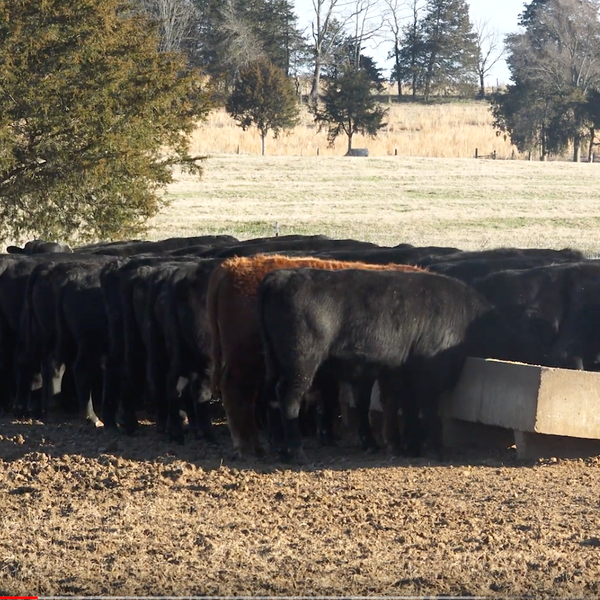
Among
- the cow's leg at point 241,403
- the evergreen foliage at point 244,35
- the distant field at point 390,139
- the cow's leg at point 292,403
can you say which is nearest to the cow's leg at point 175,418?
the cow's leg at point 241,403

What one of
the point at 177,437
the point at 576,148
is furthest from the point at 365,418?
the point at 576,148

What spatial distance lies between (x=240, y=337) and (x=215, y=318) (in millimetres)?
276

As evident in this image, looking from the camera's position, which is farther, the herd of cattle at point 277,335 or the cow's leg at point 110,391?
the cow's leg at point 110,391

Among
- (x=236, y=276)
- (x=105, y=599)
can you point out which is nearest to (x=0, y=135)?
(x=236, y=276)

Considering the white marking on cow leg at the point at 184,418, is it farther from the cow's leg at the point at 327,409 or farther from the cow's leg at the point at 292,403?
the cow's leg at the point at 292,403

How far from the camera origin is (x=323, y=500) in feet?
22.9

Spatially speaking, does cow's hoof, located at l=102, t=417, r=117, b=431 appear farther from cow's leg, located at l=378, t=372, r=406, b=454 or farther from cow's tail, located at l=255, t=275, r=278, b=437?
cow's leg, located at l=378, t=372, r=406, b=454

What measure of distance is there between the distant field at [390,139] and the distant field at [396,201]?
5.42 m

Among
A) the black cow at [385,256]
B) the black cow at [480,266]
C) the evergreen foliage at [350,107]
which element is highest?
the evergreen foliage at [350,107]

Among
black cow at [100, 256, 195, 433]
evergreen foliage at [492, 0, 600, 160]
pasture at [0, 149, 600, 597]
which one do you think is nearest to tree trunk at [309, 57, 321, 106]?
evergreen foliage at [492, 0, 600, 160]

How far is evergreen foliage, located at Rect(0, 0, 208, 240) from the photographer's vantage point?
18.8m

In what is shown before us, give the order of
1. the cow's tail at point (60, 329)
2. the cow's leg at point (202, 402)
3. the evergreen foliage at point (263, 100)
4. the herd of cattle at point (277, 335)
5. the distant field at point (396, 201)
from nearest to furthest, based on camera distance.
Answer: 1. the herd of cattle at point (277, 335)
2. the cow's leg at point (202, 402)
3. the cow's tail at point (60, 329)
4. the distant field at point (396, 201)
5. the evergreen foliage at point (263, 100)

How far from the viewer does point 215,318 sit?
8750mm

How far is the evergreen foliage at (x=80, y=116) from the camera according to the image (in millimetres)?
18844
